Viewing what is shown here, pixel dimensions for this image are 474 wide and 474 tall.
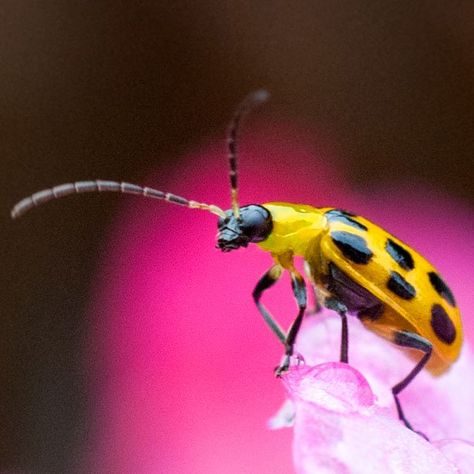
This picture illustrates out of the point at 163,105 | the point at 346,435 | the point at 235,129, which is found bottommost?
the point at 346,435

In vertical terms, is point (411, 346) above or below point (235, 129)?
below

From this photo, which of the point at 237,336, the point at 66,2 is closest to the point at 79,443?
the point at 237,336

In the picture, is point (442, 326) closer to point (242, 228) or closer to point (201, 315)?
point (242, 228)

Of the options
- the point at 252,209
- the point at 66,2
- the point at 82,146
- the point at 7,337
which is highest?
the point at 66,2

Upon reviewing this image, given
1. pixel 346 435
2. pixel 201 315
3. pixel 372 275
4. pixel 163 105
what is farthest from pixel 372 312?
pixel 163 105

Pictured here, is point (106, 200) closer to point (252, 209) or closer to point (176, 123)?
point (176, 123)

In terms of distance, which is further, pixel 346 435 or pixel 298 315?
pixel 298 315
